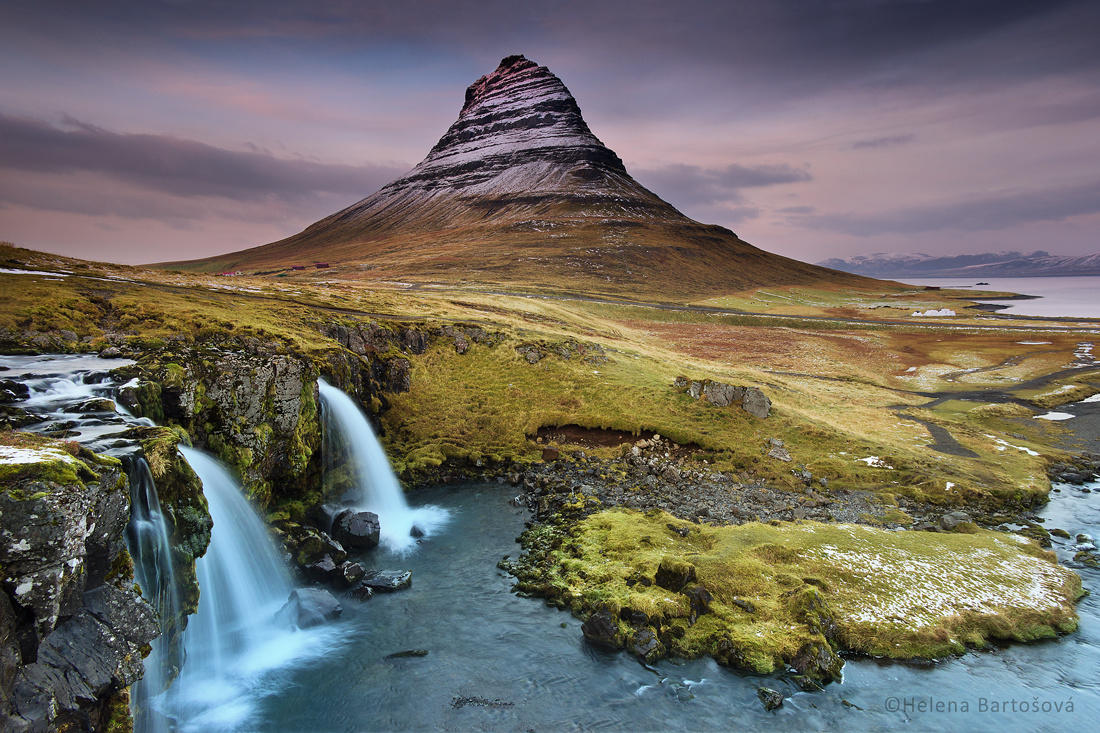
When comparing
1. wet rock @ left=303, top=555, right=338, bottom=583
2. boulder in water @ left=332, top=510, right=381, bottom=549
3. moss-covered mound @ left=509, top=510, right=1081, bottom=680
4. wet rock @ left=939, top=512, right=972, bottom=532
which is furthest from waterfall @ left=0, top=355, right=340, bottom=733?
wet rock @ left=939, top=512, right=972, bottom=532

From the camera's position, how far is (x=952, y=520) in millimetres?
27672

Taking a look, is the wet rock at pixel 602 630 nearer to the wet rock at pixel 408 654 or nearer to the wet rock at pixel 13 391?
the wet rock at pixel 408 654

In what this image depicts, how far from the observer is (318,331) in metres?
39.6

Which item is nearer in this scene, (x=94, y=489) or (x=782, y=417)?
(x=94, y=489)

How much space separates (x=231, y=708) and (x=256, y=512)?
886 cm

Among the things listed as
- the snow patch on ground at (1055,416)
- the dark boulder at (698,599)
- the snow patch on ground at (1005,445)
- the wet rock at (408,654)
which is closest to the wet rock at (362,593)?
the wet rock at (408,654)

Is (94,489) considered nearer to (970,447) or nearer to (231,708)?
(231,708)

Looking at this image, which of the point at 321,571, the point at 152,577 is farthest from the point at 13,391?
the point at 321,571

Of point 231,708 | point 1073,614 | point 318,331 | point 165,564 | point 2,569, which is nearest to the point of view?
point 2,569

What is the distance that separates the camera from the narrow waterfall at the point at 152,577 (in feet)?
46.4

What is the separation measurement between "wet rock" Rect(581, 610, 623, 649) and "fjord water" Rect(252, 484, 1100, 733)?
1.00 feet

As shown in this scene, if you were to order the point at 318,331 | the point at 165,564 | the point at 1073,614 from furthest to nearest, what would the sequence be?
the point at 318,331, the point at 1073,614, the point at 165,564

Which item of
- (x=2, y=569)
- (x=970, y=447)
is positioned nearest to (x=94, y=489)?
(x=2, y=569)

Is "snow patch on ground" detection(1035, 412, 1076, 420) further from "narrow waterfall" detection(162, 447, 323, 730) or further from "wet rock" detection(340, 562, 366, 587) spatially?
"narrow waterfall" detection(162, 447, 323, 730)
